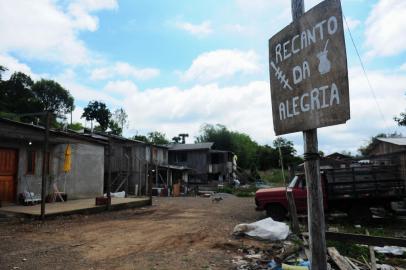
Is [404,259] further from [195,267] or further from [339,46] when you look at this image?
[339,46]

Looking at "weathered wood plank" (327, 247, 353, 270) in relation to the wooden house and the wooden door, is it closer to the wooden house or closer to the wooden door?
the wooden door

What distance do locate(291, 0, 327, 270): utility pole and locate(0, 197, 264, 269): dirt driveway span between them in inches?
178

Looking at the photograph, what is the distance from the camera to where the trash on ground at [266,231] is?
9164 mm

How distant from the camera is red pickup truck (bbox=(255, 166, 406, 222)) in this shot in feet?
41.4

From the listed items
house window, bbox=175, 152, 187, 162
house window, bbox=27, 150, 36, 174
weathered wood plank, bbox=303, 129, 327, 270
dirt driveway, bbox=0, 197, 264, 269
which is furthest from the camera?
house window, bbox=175, 152, 187, 162

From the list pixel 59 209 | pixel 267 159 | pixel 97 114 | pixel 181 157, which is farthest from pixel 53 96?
pixel 59 209

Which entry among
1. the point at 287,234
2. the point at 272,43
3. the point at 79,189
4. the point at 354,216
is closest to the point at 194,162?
the point at 79,189

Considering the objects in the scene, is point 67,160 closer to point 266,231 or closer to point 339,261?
point 266,231

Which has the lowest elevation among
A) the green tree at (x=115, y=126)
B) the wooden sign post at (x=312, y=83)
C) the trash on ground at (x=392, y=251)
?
the trash on ground at (x=392, y=251)

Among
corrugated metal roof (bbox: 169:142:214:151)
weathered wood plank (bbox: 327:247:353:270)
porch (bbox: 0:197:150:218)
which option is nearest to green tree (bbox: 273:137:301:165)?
corrugated metal roof (bbox: 169:142:214:151)

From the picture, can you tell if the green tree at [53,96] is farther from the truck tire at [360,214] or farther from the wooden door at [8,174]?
the truck tire at [360,214]

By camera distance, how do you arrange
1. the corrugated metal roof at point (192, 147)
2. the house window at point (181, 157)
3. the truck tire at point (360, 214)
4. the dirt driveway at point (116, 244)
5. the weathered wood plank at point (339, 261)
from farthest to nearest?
the house window at point (181, 157)
the corrugated metal roof at point (192, 147)
the truck tire at point (360, 214)
the dirt driveway at point (116, 244)
the weathered wood plank at point (339, 261)

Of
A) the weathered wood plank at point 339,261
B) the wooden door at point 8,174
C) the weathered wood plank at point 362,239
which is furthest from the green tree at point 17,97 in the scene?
the weathered wood plank at point 362,239

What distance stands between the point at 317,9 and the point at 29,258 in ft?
24.7
